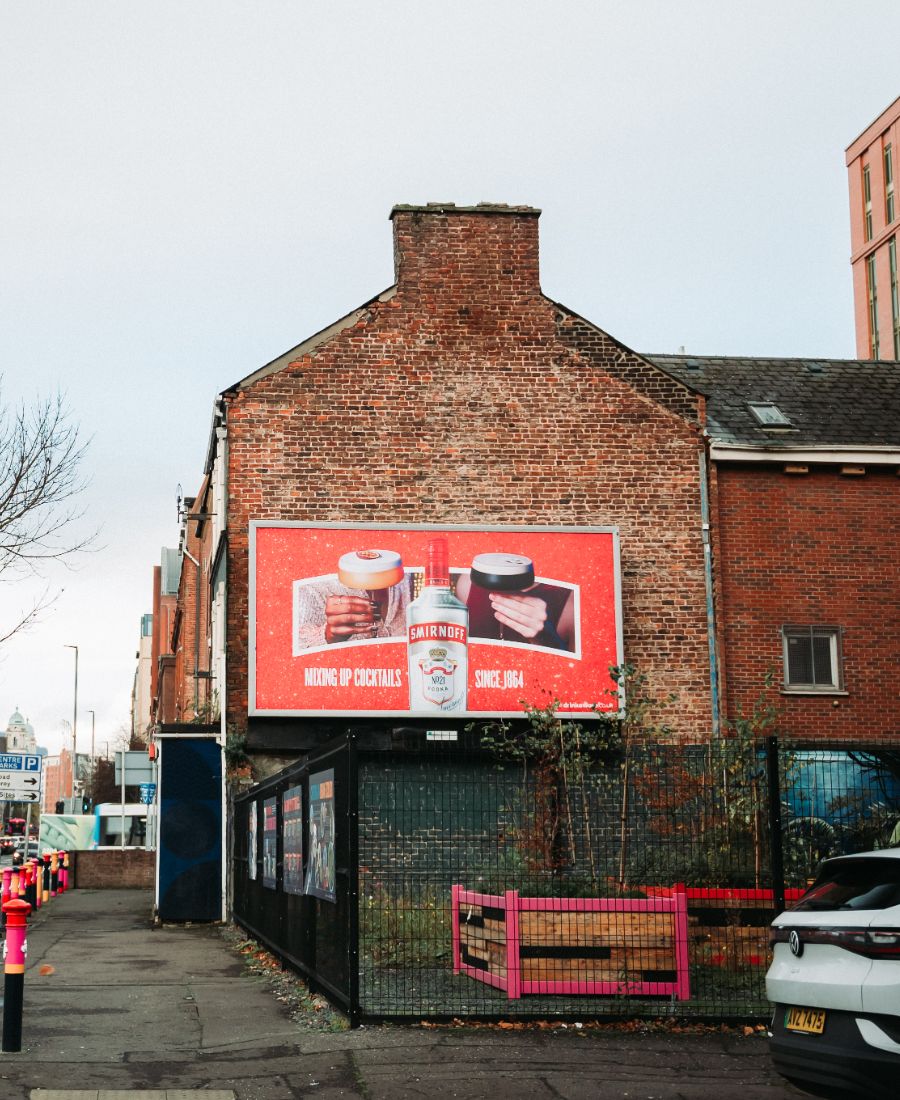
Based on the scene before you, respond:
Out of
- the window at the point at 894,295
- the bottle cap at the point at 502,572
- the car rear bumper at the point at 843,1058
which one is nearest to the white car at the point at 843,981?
the car rear bumper at the point at 843,1058

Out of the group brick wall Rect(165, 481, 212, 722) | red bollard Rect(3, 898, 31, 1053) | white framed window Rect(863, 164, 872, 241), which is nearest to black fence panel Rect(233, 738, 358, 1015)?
red bollard Rect(3, 898, 31, 1053)

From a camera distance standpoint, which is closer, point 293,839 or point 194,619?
point 293,839

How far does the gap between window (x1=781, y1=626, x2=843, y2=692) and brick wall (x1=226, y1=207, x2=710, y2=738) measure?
1.43 m

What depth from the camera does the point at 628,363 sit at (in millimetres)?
23391

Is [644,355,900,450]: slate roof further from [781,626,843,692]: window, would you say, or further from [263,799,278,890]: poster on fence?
[263,799,278,890]: poster on fence

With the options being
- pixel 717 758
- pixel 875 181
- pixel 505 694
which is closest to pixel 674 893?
pixel 717 758

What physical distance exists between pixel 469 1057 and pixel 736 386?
17.7m

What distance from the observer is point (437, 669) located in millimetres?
21422

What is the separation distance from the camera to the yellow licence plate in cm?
746

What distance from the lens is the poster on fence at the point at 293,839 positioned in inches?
506

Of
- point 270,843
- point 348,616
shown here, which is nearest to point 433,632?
point 348,616

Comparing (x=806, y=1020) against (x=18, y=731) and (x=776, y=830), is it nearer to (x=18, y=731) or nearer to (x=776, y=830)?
(x=776, y=830)

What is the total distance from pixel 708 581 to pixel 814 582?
1743 mm

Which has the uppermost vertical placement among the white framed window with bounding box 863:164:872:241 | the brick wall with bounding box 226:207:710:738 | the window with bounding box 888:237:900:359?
the white framed window with bounding box 863:164:872:241
